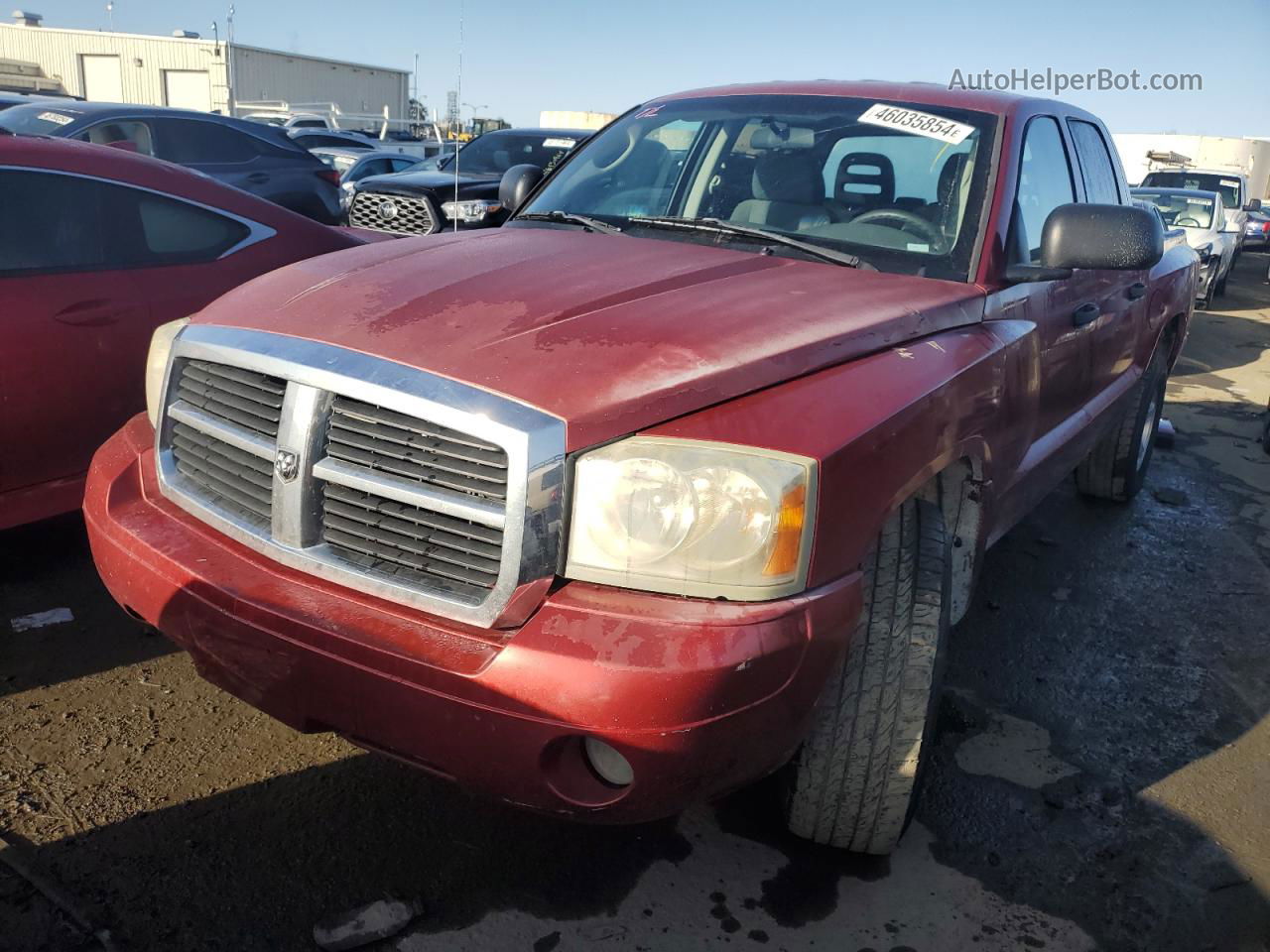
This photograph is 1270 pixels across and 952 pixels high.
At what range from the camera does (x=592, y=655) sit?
1742 millimetres

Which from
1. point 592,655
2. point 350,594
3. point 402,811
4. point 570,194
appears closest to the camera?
point 592,655

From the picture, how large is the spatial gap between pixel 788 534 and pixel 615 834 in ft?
3.52

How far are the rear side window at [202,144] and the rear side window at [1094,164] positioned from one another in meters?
7.38

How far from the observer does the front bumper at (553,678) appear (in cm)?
174

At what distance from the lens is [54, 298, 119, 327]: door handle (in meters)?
3.43

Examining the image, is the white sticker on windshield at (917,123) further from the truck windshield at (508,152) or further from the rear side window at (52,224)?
the truck windshield at (508,152)

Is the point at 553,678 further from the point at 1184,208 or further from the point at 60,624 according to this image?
the point at 1184,208

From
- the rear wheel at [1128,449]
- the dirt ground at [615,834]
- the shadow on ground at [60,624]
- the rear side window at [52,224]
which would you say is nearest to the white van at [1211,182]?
the rear wheel at [1128,449]

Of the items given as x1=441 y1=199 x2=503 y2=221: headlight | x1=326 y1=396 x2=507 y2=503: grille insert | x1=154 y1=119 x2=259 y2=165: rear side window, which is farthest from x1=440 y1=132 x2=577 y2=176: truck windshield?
x1=326 y1=396 x2=507 y2=503: grille insert

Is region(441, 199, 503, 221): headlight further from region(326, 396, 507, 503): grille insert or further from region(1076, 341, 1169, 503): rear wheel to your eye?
region(326, 396, 507, 503): grille insert

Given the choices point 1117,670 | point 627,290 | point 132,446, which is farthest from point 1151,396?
point 132,446

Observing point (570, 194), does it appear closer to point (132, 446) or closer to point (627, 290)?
point (627, 290)

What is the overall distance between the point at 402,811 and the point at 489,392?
3.97 feet

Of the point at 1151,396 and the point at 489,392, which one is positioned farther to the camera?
the point at 1151,396
